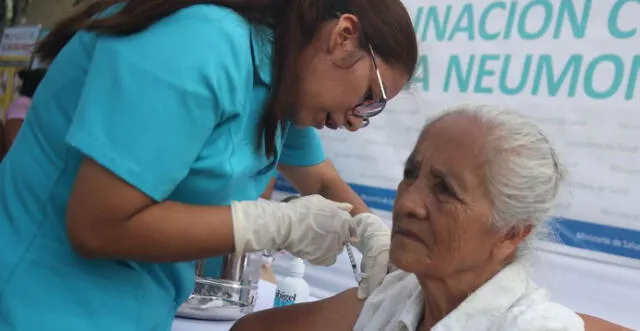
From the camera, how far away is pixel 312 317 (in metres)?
1.50

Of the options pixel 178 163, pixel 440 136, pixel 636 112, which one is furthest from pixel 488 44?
pixel 178 163

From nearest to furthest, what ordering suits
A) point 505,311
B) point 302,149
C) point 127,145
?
point 127,145 → point 505,311 → point 302,149

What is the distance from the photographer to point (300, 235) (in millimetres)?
1305

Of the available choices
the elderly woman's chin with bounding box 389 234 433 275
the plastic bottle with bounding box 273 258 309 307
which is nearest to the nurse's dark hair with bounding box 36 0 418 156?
the elderly woman's chin with bounding box 389 234 433 275

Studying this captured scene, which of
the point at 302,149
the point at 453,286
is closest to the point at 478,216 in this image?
the point at 453,286

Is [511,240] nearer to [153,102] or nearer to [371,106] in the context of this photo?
[371,106]

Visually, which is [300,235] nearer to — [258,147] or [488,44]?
[258,147]

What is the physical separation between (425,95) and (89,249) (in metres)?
1.40

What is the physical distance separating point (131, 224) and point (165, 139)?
0.15m

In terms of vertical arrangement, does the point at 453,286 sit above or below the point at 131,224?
below

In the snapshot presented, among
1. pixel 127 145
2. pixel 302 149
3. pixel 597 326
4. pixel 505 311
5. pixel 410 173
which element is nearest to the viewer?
pixel 127 145

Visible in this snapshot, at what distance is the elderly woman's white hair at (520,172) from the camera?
115 centimetres

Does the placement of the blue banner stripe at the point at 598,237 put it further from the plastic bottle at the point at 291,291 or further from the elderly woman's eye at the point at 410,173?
the plastic bottle at the point at 291,291

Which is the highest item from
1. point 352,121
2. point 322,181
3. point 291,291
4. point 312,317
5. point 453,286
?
point 352,121
